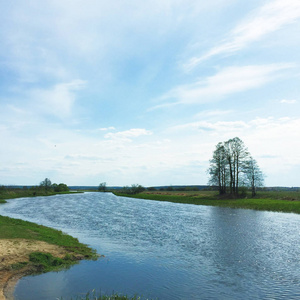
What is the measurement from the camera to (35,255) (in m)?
18.5

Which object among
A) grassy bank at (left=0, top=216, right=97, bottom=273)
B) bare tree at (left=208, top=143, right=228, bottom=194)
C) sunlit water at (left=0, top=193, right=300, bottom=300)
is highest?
bare tree at (left=208, top=143, right=228, bottom=194)

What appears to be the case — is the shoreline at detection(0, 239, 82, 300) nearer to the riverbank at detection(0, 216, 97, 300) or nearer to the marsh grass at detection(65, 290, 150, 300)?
the riverbank at detection(0, 216, 97, 300)

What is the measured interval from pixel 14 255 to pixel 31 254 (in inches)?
43.7

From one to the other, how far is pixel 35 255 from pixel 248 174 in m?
71.8

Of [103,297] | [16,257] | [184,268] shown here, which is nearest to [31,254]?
[16,257]

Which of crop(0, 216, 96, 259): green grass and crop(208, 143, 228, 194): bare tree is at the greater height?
crop(208, 143, 228, 194): bare tree

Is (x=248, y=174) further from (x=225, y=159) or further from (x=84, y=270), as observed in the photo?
(x=84, y=270)

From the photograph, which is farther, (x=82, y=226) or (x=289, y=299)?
(x=82, y=226)

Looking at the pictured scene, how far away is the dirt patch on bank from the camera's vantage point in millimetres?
14095

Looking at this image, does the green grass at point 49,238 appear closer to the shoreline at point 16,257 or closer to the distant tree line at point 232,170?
the shoreline at point 16,257

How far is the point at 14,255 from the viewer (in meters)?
18.3

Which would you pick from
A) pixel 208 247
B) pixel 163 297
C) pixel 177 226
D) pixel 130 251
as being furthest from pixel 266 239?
pixel 163 297

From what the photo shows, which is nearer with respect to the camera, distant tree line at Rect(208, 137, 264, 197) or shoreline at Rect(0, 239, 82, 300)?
shoreline at Rect(0, 239, 82, 300)

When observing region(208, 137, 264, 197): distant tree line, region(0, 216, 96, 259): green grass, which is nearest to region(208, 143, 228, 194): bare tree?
region(208, 137, 264, 197): distant tree line
